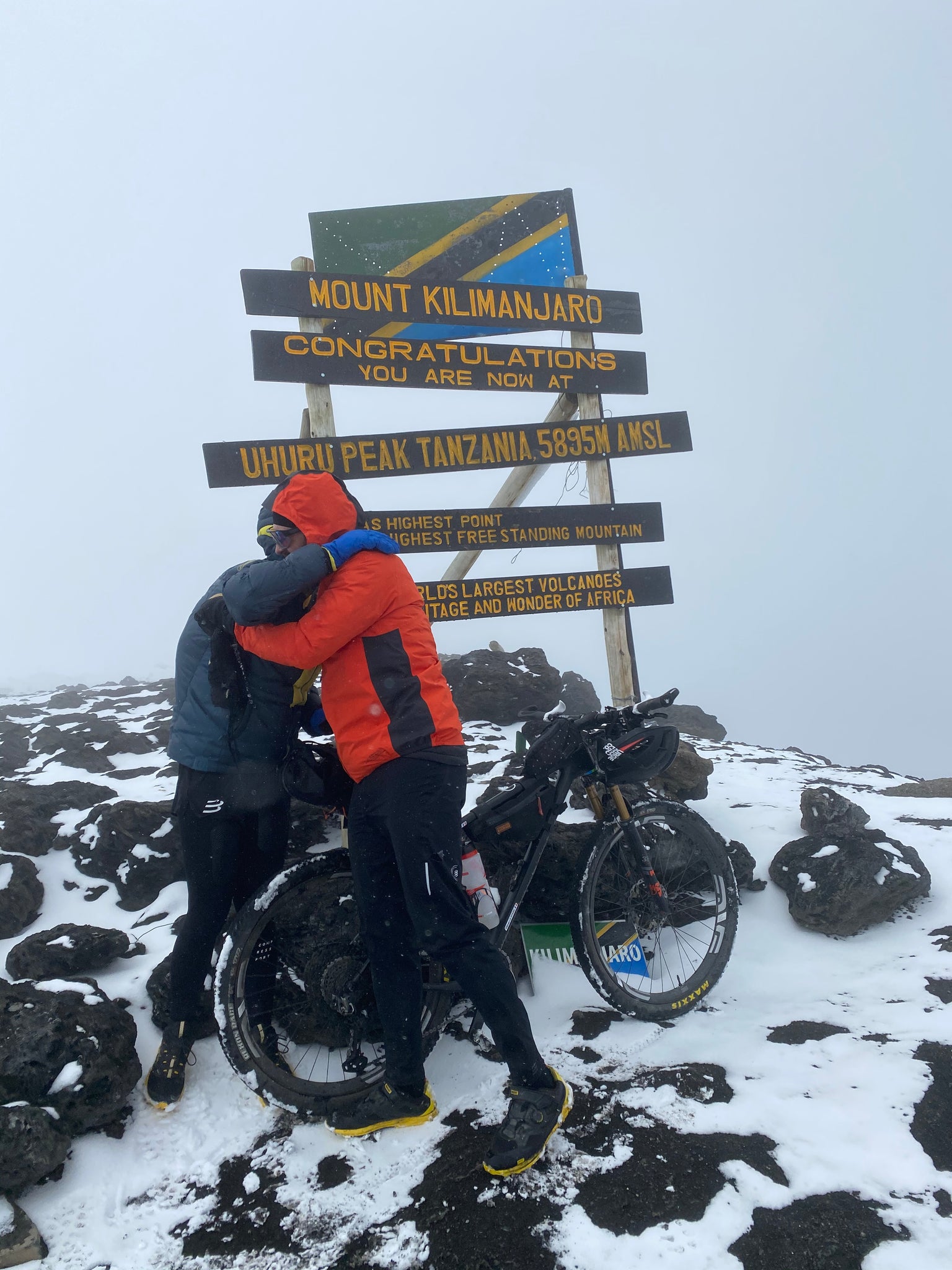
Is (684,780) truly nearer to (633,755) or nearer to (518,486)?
(633,755)

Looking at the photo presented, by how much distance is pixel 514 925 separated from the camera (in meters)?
3.95

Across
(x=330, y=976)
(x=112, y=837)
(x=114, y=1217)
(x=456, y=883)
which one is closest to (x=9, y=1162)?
(x=114, y=1217)

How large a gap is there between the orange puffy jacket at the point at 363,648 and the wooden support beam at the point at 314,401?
110 inches

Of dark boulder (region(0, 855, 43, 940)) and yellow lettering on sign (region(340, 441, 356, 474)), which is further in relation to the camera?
yellow lettering on sign (region(340, 441, 356, 474))

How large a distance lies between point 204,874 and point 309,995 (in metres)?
0.79

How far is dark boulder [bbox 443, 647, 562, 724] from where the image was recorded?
8.39 m

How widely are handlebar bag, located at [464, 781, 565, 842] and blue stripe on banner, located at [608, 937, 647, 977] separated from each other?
0.81 meters

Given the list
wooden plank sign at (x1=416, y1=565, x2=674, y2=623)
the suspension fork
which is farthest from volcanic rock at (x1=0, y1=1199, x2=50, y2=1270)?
wooden plank sign at (x1=416, y1=565, x2=674, y2=623)

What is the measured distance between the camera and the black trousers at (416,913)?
110 inches

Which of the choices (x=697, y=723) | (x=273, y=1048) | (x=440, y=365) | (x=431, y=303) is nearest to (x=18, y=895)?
(x=273, y=1048)

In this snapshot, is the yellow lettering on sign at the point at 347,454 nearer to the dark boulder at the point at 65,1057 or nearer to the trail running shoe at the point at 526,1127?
the dark boulder at the point at 65,1057

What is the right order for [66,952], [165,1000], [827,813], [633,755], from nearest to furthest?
[165,1000] < [633,755] < [66,952] < [827,813]

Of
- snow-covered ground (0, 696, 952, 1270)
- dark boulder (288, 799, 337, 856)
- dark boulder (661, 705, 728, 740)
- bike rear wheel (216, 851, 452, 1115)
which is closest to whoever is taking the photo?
snow-covered ground (0, 696, 952, 1270)

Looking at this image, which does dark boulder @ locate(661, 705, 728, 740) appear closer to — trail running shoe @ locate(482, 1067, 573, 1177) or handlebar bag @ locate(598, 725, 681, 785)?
handlebar bag @ locate(598, 725, 681, 785)
